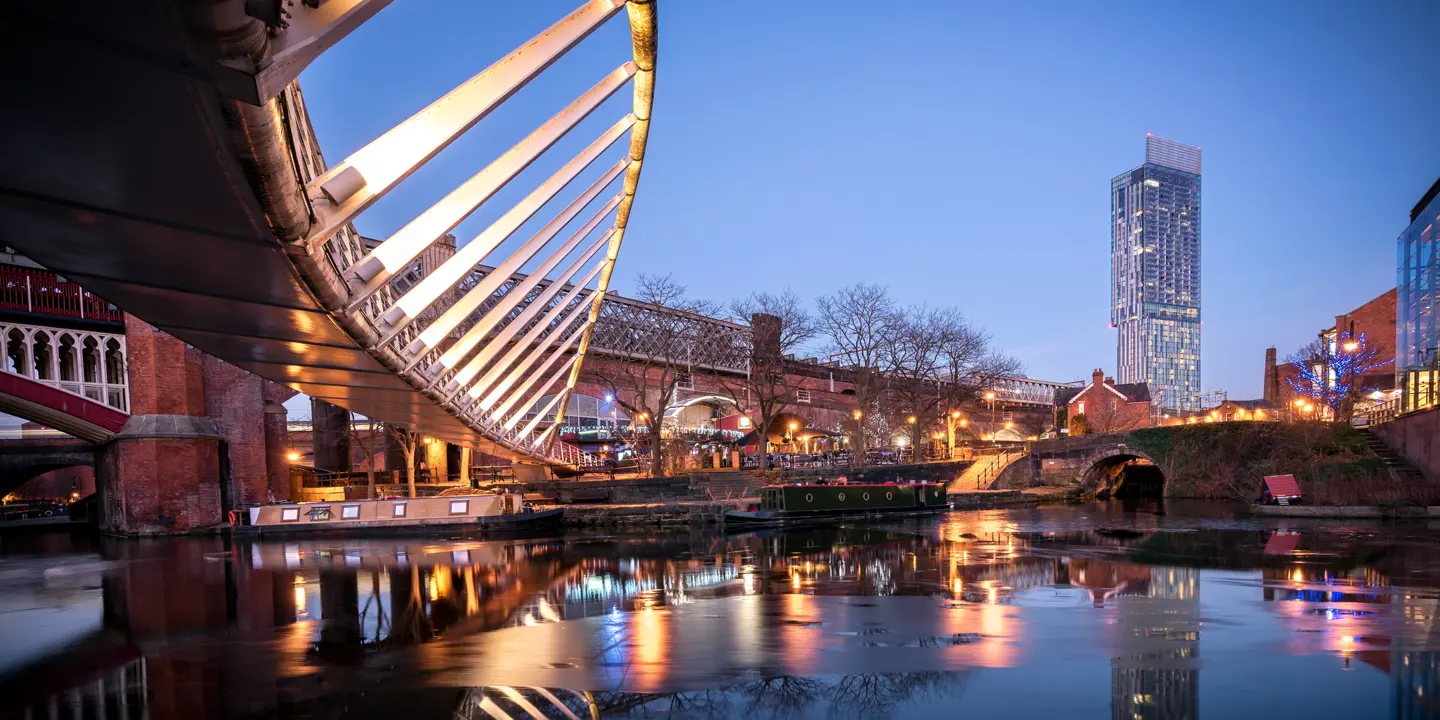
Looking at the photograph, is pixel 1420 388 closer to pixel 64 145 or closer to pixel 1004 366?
pixel 1004 366

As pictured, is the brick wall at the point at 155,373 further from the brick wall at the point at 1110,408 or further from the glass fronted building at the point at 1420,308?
the brick wall at the point at 1110,408

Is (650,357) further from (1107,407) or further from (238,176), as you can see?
(1107,407)

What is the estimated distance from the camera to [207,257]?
7.73 m

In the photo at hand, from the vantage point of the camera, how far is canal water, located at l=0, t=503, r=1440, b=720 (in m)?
8.20

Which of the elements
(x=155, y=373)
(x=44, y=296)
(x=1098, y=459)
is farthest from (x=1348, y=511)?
(x=44, y=296)

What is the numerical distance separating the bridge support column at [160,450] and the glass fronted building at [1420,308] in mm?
39999

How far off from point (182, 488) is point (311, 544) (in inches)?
269

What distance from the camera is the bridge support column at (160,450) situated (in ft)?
98.4

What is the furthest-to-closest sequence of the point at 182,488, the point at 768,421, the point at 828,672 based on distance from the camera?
the point at 768,421 → the point at 182,488 → the point at 828,672

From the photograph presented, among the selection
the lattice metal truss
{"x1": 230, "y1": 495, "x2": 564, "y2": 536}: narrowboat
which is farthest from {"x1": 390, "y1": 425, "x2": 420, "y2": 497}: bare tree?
the lattice metal truss

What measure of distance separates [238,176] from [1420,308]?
1441 inches

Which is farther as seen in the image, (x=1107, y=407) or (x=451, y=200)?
(x=1107, y=407)

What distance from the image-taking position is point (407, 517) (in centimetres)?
2931

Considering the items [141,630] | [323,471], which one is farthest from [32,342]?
[141,630]
